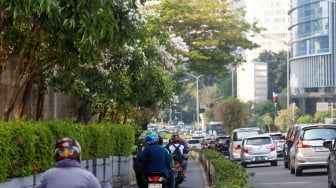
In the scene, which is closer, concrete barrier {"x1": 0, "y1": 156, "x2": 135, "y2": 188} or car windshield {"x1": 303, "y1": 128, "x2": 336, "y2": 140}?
concrete barrier {"x1": 0, "y1": 156, "x2": 135, "y2": 188}

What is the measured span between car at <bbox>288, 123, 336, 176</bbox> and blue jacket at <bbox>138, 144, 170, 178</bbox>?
1291 cm

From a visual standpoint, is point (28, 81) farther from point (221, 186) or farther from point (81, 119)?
point (81, 119)

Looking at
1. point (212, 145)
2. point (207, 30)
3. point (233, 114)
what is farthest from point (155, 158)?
point (233, 114)

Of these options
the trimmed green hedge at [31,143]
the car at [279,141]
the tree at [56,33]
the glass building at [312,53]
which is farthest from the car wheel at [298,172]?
→ the glass building at [312,53]

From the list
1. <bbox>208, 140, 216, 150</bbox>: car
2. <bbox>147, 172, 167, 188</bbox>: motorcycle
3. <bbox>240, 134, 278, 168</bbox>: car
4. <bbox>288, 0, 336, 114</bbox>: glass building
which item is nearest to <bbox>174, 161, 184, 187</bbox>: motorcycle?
<bbox>147, 172, 167, 188</bbox>: motorcycle

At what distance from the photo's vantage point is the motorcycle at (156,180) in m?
16.6

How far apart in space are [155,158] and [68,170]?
8.65 meters

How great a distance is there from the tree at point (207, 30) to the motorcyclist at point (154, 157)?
28.2m

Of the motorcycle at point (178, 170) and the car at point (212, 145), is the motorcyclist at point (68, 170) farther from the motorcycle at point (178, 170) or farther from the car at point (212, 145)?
the car at point (212, 145)

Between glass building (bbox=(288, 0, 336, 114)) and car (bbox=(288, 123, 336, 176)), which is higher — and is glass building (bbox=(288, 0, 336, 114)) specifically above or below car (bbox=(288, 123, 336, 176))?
above

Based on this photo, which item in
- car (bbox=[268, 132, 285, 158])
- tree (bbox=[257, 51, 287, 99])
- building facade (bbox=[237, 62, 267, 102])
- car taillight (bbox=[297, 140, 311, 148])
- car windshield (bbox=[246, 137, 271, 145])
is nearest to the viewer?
car taillight (bbox=[297, 140, 311, 148])

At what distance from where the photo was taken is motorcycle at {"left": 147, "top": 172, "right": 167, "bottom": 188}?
16609mm

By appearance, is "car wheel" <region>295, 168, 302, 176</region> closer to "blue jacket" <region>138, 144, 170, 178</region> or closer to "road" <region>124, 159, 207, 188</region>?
"road" <region>124, 159, 207, 188</region>

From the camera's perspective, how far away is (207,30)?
47.9 m
